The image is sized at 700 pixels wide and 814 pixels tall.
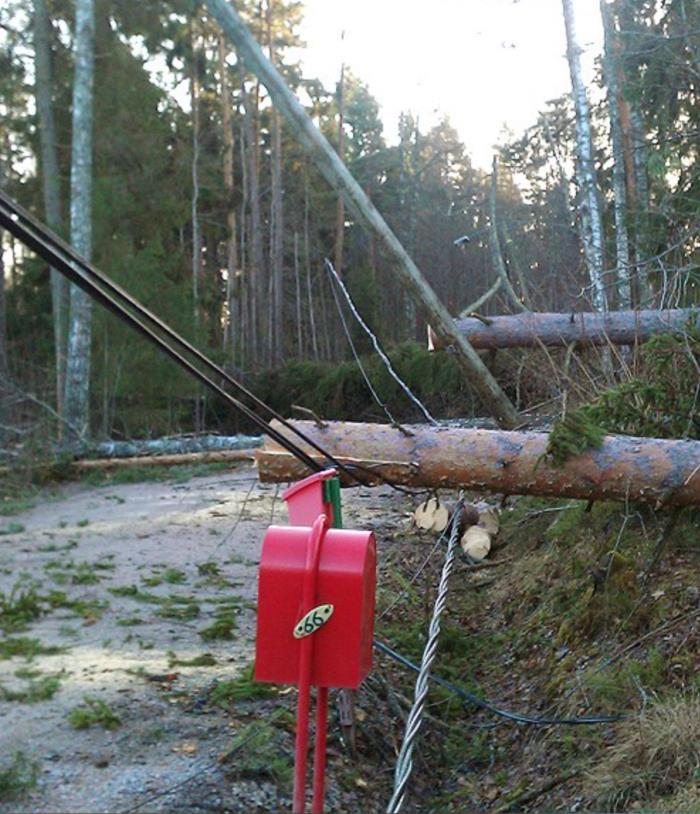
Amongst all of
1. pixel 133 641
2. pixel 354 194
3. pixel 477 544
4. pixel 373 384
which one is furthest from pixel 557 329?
pixel 373 384

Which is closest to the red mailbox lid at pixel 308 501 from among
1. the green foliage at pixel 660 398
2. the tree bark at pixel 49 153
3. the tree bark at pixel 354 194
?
the tree bark at pixel 354 194

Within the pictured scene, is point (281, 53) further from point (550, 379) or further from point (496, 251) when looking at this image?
point (550, 379)

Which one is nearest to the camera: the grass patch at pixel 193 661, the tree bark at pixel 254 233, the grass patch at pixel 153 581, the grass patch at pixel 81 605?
the grass patch at pixel 193 661

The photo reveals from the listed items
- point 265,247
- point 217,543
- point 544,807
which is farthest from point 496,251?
point 265,247

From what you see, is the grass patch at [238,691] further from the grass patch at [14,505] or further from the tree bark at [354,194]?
the grass patch at [14,505]

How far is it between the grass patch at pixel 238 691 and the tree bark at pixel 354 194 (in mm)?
2854

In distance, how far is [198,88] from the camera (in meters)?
24.6

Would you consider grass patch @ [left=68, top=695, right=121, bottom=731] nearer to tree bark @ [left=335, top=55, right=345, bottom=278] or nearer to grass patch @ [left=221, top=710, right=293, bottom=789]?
grass patch @ [left=221, top=710, right=293, bottom=789]

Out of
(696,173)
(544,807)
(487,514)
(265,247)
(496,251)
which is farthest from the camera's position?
(265,247)

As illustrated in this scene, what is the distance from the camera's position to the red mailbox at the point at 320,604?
233 centimetres

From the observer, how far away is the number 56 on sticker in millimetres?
2293

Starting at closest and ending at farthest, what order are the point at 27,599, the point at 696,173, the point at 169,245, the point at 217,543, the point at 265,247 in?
the point at 27,599 → the point at 217,543 → the point at 696,173 → the point at 169,245 → the point at 265,247

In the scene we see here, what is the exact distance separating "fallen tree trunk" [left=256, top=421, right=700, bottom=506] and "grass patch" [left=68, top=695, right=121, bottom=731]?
1.88 meters

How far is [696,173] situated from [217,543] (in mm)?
6579
